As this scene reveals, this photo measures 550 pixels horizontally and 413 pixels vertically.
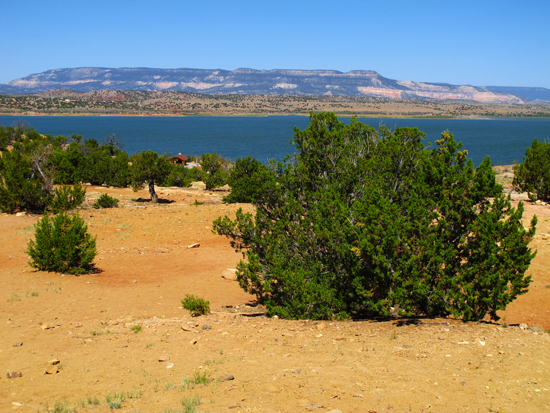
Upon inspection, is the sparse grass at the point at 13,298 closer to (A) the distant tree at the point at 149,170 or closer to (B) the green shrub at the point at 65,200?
(B) the green shrub at the point at 65,200

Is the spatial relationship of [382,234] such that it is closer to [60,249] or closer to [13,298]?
[13,298]

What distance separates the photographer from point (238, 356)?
264 inches

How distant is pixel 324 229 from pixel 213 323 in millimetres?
2735

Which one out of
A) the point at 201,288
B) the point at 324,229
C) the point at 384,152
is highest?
the point at 384,152

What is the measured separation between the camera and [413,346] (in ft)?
21.6

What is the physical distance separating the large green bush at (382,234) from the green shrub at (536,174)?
1418 centimetres

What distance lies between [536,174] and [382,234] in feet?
57.7

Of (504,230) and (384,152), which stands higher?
(384,152)

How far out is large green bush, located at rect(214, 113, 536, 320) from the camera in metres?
7.27

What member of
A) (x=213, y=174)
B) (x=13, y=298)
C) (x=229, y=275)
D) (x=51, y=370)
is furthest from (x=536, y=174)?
(x=213, y=174)

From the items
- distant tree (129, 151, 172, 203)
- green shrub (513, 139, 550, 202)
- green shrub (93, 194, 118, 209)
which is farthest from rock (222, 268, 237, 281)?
green shrub (513, 139, 550, 202)

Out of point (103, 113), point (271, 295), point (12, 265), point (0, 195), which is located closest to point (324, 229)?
point (271, 295)

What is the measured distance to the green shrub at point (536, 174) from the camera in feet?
68.6

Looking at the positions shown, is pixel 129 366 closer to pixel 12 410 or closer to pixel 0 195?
pixel 12 410
